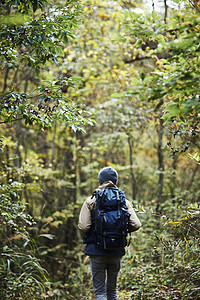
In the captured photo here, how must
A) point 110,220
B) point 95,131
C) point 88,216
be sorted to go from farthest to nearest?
point 95,131 < point 88,216 < point 110,220

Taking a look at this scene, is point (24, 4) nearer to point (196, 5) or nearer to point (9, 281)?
point (196, 5)

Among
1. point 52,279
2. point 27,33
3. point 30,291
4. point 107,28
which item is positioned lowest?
point 52,279

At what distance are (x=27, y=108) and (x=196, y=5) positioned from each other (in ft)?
6.51

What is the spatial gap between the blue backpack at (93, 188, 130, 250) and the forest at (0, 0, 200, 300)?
1.39 ft

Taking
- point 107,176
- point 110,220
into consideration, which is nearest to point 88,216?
point 110,220

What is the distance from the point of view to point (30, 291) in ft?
14.4

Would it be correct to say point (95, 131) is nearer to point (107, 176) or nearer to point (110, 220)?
point (107, 176)

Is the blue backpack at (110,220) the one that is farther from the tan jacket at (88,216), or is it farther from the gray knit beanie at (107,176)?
the gray knit beanie at (107,176)

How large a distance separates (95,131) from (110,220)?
6520 millimetres

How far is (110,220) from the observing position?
319cm

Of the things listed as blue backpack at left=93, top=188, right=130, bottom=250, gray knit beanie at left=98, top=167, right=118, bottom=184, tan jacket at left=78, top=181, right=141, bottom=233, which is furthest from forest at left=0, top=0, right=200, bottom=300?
gray knit beanie at left=98, top=167, right=118, bottom=184

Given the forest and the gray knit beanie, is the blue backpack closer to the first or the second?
the gray knit beanie

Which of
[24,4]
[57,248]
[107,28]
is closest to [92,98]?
[107,28]

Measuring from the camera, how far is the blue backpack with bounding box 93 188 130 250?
3.17 metres
